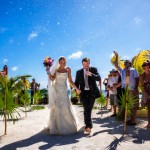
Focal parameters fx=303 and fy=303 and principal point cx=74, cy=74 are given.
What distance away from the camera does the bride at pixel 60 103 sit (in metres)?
7.78

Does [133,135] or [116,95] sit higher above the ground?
[116,95]

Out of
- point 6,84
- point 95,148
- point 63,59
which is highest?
point 63,59

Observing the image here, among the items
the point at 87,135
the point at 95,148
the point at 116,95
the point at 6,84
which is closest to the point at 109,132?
the point at 87,135

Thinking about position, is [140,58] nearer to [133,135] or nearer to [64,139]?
[133,135]

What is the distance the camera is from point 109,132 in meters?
7.79

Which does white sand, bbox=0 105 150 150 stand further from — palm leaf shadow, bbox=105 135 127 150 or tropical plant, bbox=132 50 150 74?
tropical plant, bbox=132 50 150 74

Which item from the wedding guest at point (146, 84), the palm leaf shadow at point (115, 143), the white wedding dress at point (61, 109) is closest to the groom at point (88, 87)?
the white wedding dress at point (61, 109)

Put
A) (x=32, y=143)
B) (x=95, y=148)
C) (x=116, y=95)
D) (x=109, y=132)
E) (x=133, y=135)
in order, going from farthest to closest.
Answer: (x=116, y=95) < (x=109, y=132) < (x=133, y=135) < (x=32, y=143) < (x=95, y=148)

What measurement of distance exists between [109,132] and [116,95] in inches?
155

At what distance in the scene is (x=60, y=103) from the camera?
Answer: 25.9 ft

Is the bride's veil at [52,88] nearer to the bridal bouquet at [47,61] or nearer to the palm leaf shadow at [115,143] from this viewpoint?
the bridal bouquet at [47,61]

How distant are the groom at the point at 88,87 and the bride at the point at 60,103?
0.22 metres

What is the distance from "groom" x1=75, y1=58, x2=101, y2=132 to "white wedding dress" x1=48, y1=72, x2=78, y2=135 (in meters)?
0.37

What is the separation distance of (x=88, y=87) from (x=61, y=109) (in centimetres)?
91
